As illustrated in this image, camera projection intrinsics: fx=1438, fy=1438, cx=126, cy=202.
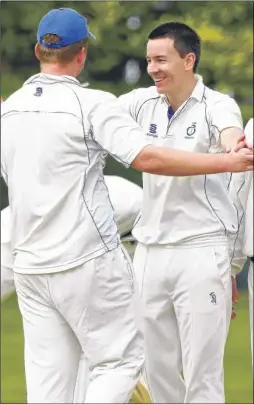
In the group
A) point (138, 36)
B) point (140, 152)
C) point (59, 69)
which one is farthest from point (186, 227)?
point (138, 36)

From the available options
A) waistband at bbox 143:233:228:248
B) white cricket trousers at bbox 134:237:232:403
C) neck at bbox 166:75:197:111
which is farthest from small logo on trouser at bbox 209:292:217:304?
neck at bbox 166:75:197:111

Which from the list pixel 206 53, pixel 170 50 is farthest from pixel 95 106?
pixel 206 53

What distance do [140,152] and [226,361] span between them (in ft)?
18.9

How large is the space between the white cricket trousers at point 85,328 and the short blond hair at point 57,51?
3.00 ft

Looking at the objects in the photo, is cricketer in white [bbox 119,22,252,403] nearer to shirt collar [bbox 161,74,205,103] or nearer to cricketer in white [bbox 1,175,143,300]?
shirt collar [bbox 161,74,205,103]

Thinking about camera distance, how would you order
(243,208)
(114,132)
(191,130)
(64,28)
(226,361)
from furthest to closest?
1. (226,361)
2. (243,208)
3. (191,130)
4. (64,28)
5. (114,132)

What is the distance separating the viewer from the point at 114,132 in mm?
6418

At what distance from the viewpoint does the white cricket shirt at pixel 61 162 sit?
644 cm

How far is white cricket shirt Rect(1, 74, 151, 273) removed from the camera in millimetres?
6441

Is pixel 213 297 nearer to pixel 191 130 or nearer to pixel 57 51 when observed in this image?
pixel 191 130

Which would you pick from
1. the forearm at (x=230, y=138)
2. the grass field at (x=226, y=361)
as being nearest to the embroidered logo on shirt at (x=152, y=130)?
the forearm at (x=230, y=138)

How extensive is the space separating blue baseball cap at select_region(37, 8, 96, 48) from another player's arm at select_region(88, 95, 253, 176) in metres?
0.33

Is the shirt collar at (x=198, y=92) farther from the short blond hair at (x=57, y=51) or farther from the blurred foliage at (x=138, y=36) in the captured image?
the blurred foliage at (x=138, y=36)

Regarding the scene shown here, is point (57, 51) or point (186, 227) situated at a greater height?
point (57, 51)
